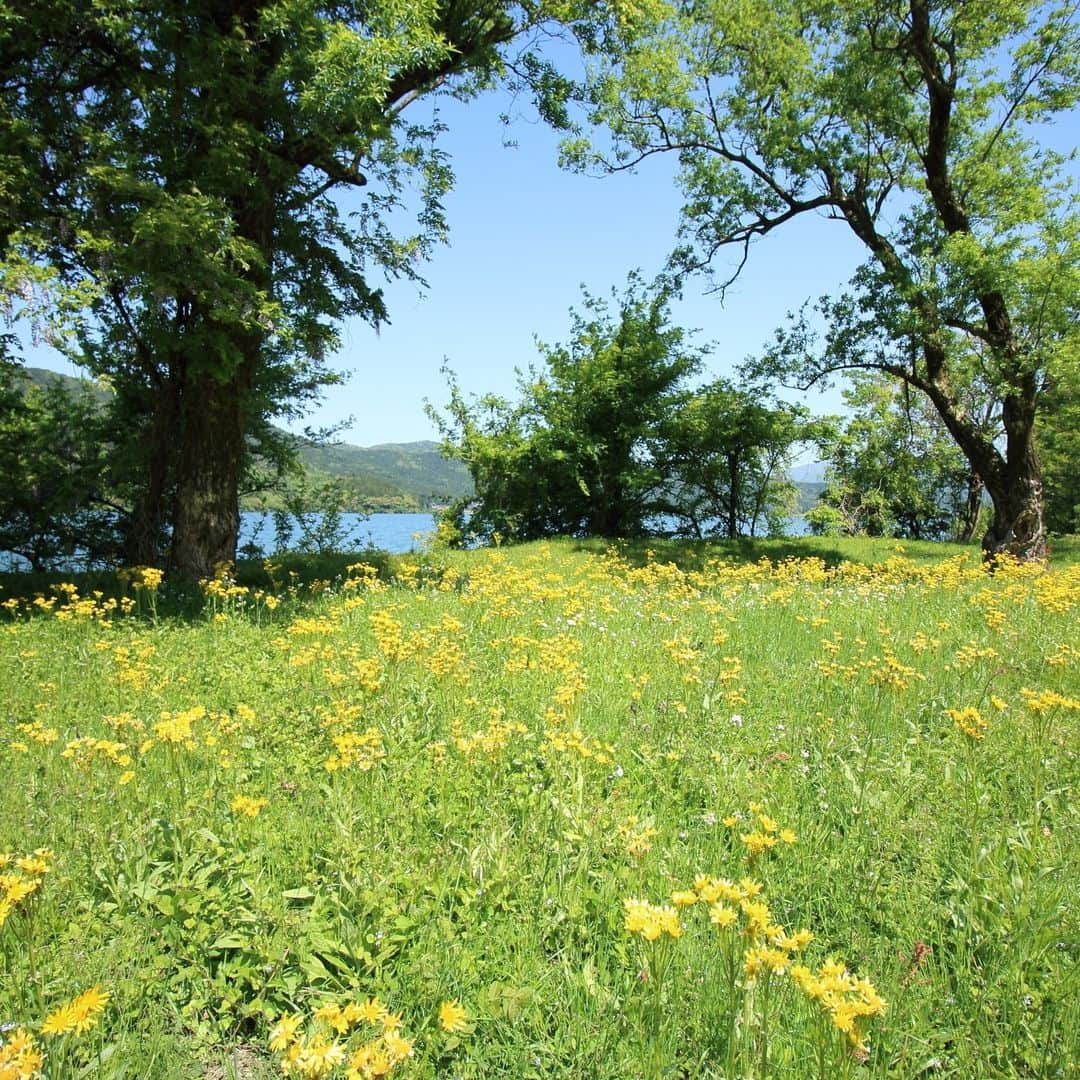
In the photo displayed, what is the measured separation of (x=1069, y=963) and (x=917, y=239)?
1525 cm

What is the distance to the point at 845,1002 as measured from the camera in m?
1.50

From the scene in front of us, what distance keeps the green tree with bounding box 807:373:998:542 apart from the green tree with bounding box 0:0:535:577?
16591 mm

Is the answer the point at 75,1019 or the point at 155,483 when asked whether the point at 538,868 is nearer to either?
the point at 75,1019

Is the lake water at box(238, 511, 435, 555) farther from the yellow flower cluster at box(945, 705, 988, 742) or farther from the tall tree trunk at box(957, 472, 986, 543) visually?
the tall tree trunk at box(957, 472, 986, 543)

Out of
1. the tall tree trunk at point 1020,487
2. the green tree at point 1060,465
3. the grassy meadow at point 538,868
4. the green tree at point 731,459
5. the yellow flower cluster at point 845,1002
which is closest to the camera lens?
the yellow flower cluster at point 845,1002

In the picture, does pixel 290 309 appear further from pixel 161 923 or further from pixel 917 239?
pixel 917 239

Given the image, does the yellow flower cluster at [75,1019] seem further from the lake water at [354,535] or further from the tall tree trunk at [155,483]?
the lake water at [354,535]

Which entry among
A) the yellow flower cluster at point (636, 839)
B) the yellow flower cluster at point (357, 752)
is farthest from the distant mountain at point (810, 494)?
the yellow flower cluster at point (357, 752)

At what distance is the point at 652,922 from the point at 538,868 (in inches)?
42.7

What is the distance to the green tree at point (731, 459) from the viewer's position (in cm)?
1623

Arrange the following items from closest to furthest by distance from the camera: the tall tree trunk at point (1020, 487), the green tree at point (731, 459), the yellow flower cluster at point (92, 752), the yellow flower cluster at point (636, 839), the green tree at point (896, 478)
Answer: the yellow flower cluster at point (636, 839)
the yellow flower cluster at point (92, 752)
the tall tree trunk at point (1020, 487)
the green tree at point (731, 459)
the green tree at point (896, 478)

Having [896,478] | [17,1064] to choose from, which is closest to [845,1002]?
[17,1064]

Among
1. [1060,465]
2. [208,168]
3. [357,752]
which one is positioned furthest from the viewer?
[1060,465]

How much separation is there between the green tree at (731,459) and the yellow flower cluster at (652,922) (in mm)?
15350
